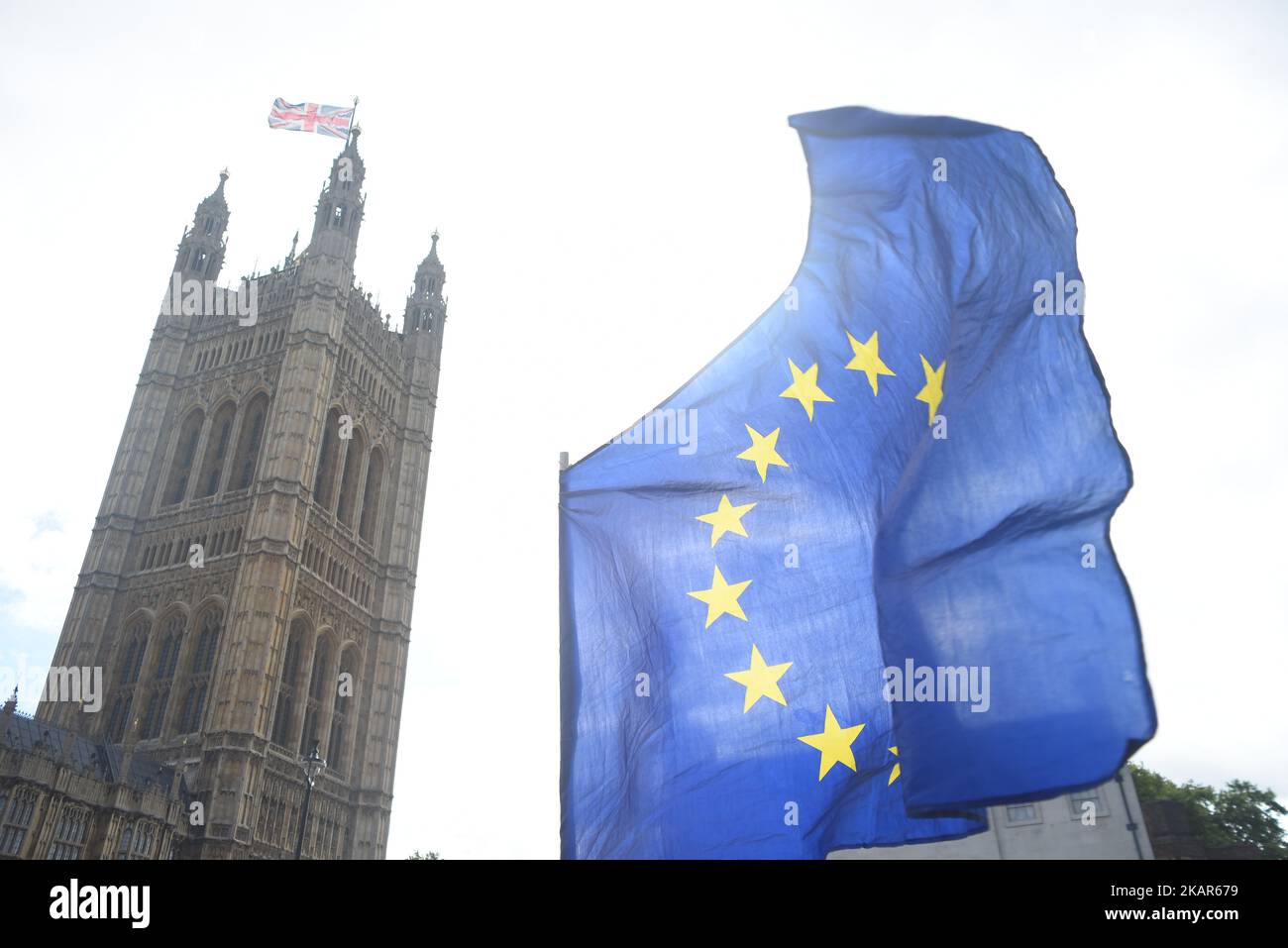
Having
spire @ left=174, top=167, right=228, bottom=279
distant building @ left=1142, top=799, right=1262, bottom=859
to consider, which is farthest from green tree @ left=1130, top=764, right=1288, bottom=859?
spire @ left=174, top=167, right=228, bottom=279

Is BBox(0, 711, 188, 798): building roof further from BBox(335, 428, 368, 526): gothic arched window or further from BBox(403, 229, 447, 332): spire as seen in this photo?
BBox(403, 229, 447, 332): spire

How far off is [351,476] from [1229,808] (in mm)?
54934

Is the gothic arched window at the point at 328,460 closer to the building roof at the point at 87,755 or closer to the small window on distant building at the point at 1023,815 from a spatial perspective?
the building roof at the point at 87,755

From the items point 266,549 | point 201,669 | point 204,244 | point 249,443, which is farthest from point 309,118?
point 201,669

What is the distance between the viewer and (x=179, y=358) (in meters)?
72.1

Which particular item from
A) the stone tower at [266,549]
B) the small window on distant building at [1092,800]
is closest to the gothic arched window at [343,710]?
the stone tower at [266,549]

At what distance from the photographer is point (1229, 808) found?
4841cm

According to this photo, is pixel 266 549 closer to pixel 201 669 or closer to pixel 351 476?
pixel 201 669

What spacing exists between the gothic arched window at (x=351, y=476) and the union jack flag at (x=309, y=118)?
66.1 feet

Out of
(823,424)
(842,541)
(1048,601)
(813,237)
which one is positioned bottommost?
(1048,601)

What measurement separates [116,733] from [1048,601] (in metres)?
61.2
